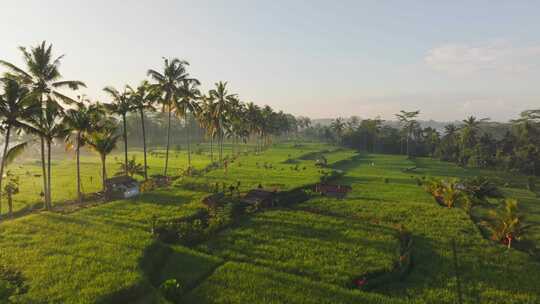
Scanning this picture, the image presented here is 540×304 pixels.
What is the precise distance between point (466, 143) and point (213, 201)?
7693cm

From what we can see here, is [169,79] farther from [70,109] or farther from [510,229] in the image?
[510,229]

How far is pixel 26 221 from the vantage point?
23953 mm

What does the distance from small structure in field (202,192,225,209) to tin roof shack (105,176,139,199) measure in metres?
9.70

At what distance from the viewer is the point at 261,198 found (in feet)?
102

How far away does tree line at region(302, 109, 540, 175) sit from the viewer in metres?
65.9

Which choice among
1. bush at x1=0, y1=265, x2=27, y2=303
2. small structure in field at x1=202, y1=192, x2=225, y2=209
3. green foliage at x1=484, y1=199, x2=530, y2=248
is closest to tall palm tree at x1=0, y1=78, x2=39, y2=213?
bush at x1=0, y1=265, x2=27, y2=303

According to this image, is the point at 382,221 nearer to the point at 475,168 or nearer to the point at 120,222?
the point at 120,222

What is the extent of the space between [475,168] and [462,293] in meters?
66.3

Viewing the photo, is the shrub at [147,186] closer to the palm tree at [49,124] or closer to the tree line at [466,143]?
the palm tree at [49,124]

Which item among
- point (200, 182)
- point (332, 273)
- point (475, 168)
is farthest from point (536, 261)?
point (475, 168)

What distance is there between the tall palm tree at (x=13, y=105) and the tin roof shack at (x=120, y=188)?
35.1ft

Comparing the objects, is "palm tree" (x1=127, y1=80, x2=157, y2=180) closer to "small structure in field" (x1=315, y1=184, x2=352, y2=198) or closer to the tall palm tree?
the tall palm tree

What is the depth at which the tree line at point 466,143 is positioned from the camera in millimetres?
65875

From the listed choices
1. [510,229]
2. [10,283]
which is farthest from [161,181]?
[510,229]
